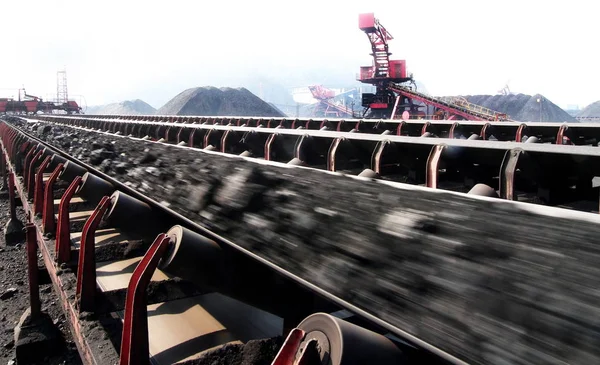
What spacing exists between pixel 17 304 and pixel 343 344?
200 inches

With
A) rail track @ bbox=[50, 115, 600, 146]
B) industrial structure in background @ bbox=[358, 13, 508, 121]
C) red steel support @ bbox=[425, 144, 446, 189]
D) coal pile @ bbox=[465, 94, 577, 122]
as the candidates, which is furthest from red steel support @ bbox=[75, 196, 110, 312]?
coal pile @ bbox=[465, 94, 577, 122]

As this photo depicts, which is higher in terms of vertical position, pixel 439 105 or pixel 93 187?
pixel 439 105

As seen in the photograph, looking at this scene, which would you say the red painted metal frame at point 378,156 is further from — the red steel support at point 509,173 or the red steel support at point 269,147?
the red steel support at point 269,147

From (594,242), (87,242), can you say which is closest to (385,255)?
(594,242)

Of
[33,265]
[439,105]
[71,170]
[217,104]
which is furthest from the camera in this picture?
[217,104]

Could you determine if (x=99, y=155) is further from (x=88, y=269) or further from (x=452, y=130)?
(x=452, y=130)

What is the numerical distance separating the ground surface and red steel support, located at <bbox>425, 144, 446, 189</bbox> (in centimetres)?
307

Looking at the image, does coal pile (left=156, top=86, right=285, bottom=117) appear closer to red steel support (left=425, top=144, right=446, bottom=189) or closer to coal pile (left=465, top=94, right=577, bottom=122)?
coal pile (left=465, top=94, right=577, bottom=122)

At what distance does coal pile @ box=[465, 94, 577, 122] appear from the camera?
70312 mm

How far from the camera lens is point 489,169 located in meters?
3.73

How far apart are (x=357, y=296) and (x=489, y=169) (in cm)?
295

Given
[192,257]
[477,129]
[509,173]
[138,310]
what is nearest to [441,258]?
[192,257]

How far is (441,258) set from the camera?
3.58 feet

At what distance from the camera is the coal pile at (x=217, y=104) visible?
59.6m
